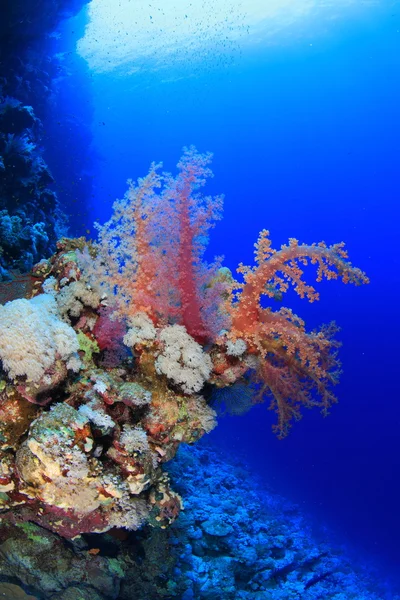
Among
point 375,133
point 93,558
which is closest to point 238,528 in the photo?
point 93,558

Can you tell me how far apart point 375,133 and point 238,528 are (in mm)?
70424

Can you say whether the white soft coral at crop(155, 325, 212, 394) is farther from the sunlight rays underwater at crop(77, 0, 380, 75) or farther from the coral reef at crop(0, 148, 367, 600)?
the sunlight rays underwater at crop(77, 0, 380, 75)

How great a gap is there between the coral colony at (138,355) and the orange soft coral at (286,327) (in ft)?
0.05

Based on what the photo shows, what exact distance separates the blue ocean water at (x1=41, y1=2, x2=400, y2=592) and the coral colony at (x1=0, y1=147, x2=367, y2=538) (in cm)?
→ 2191

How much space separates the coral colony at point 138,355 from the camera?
117 inches

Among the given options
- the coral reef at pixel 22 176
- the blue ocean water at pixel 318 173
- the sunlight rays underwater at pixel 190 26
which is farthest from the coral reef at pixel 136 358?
the sunlight rays underwater at pixel 190 26

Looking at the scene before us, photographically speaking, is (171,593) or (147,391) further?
(171,593)

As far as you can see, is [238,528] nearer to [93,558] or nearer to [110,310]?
[93,558]

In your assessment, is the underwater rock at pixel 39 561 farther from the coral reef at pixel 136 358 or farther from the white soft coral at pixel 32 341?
the white soft coral at pixel 32 341

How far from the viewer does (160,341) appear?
3.71 meters

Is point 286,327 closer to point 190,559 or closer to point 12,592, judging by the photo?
point 12,592

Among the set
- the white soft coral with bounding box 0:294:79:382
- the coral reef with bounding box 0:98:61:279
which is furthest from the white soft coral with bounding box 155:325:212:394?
the coral reef with bounding box 0:98:61:279

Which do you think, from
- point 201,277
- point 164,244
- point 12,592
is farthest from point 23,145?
point 12,592

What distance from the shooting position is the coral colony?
2977 mm
